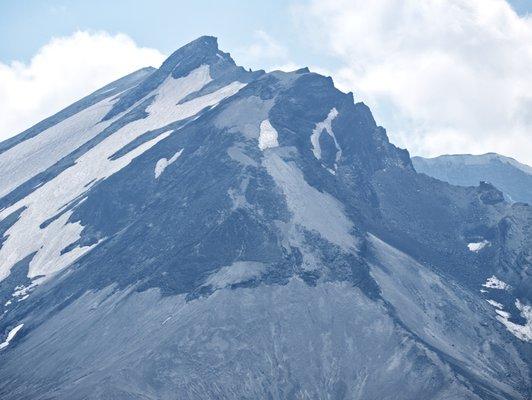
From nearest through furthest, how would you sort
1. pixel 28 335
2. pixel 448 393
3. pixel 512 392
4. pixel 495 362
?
pixel 448 393, pixel 512 392, pixel 495 362, pixel 28 335

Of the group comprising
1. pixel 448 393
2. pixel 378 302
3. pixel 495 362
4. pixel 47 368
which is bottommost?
pixel 495 362

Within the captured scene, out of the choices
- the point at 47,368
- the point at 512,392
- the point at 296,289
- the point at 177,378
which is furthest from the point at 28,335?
the point at 512,392

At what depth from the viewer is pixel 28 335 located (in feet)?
624

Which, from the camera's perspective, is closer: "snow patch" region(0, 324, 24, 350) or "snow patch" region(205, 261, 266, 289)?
"snow patch" region(205, 261, 266, 289)

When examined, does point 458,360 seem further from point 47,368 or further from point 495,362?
point 47,368

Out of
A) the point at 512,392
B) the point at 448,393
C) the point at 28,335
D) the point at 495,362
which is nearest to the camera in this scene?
the point at 448,393

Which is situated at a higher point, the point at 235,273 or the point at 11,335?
→ the point at 11,335

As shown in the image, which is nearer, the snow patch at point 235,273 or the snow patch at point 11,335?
the snow patch at point 235,273

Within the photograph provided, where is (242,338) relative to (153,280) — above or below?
below

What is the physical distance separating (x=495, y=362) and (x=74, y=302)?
107569 mm

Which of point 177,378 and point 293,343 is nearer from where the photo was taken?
point 177,378

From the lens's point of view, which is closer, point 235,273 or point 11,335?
point 235,273

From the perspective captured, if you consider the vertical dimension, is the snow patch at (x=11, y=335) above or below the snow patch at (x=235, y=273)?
above

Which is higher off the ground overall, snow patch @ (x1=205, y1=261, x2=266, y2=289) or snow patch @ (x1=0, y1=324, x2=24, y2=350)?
snow patch @ (x1=0, y1=324, x2=24, y2=350)
